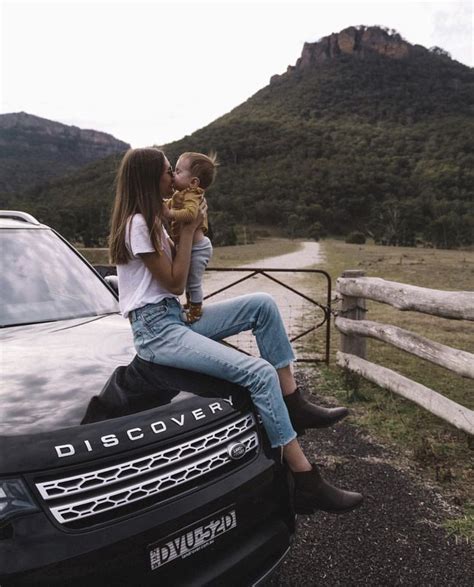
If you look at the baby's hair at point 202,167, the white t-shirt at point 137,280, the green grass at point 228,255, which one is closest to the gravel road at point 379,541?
the white t-shirt at point 137,280

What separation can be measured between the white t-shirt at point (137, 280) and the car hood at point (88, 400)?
0.94 feet

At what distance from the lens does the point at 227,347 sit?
8.40ft

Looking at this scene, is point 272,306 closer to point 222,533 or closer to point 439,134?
point 222,533

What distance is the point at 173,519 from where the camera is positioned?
1857 mm

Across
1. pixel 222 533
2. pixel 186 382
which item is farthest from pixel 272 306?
pixel 222 533

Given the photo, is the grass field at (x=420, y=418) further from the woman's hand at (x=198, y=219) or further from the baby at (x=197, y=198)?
the woman's hand at (x=198, y=219)

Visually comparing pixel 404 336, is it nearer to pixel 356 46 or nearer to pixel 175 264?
pixel 175 264

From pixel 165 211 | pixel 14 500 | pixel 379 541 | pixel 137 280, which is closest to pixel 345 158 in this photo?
pixel 379 541

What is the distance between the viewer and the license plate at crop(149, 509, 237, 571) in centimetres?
182

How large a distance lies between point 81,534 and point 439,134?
107529mm

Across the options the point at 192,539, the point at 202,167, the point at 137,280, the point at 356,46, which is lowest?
the point at 192,539

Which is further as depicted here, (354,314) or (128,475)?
(354,314)

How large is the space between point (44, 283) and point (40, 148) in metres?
139

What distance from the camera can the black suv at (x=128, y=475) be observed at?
1.67 meters
